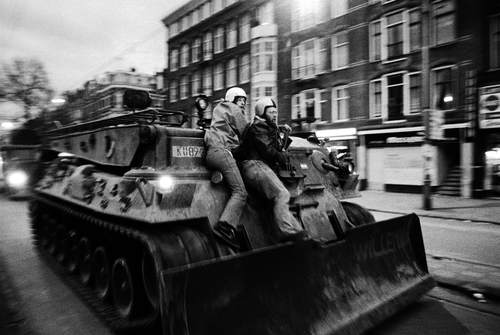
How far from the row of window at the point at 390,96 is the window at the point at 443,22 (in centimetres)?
143

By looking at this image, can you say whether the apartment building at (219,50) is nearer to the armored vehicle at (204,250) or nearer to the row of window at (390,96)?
the row of window at (390,96)

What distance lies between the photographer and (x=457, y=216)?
11750mm

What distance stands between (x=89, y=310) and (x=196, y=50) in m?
34.3

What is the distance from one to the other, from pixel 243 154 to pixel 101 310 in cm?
229

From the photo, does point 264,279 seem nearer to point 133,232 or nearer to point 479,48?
point 133,232

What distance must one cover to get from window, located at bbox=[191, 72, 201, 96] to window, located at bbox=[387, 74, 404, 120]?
64.1 feet

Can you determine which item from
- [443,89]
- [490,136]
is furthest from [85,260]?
[443,89]

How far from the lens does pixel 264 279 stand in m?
3.11

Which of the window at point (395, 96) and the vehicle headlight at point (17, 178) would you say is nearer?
the vehicle headlight at point (17, 178)

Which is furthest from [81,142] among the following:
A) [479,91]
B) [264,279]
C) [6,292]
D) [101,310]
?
[479,91]

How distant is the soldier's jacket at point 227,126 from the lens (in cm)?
444

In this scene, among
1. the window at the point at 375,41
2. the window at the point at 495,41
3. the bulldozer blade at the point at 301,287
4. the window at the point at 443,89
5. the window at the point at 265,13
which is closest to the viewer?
the bulldozer blade at the point at 301,287

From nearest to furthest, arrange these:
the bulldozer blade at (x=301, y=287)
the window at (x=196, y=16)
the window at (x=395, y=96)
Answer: the bulldozer blade at (x=301, y=287), the window at (x=395, y=96), the window at (x=196, y=16)

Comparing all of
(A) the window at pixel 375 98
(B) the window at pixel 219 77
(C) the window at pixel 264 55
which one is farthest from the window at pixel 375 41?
(B) the window at pixel 219 77
